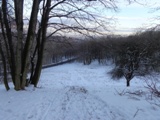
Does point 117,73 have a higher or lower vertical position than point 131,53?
lower

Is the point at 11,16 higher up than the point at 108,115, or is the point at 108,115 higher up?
the point at 11,16

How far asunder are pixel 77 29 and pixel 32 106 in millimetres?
6865

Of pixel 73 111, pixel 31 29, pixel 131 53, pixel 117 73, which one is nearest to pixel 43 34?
pixel 31 29

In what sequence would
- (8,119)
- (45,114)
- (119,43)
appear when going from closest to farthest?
(8,119)
(45,114)
(119,43)

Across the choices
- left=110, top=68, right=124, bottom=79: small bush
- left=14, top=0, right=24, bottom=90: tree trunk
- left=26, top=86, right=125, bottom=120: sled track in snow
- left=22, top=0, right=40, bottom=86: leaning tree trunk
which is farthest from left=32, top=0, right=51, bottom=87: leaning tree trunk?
left=110, top=68, right=124, bottom=79: small bush

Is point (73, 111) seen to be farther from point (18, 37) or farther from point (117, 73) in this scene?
point (117, 73)

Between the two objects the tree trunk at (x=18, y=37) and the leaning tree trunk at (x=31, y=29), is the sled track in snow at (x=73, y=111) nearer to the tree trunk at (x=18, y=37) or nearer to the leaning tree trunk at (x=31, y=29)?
the tree trunk at (x=18, y=37)

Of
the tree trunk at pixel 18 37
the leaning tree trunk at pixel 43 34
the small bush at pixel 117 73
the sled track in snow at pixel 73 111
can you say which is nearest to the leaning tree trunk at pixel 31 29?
the tree trunk at pixel 18 37

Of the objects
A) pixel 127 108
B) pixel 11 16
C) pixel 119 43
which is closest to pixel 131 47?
pixel 119 43

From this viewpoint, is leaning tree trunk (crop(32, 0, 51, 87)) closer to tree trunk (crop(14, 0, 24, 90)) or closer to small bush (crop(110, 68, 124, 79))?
tree trunk (crop(14, 0, 24, 90))

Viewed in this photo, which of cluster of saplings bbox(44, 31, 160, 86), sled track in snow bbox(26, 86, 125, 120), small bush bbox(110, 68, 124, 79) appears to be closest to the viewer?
sled track in snow bbox(26, 86, 125, 120)

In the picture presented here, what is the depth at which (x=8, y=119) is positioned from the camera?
551cm

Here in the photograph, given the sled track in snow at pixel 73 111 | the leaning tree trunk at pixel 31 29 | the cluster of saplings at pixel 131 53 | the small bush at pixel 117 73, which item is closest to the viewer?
the sled track in snow at pixel 73 111

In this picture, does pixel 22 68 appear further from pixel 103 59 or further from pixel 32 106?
pixel 103 59
